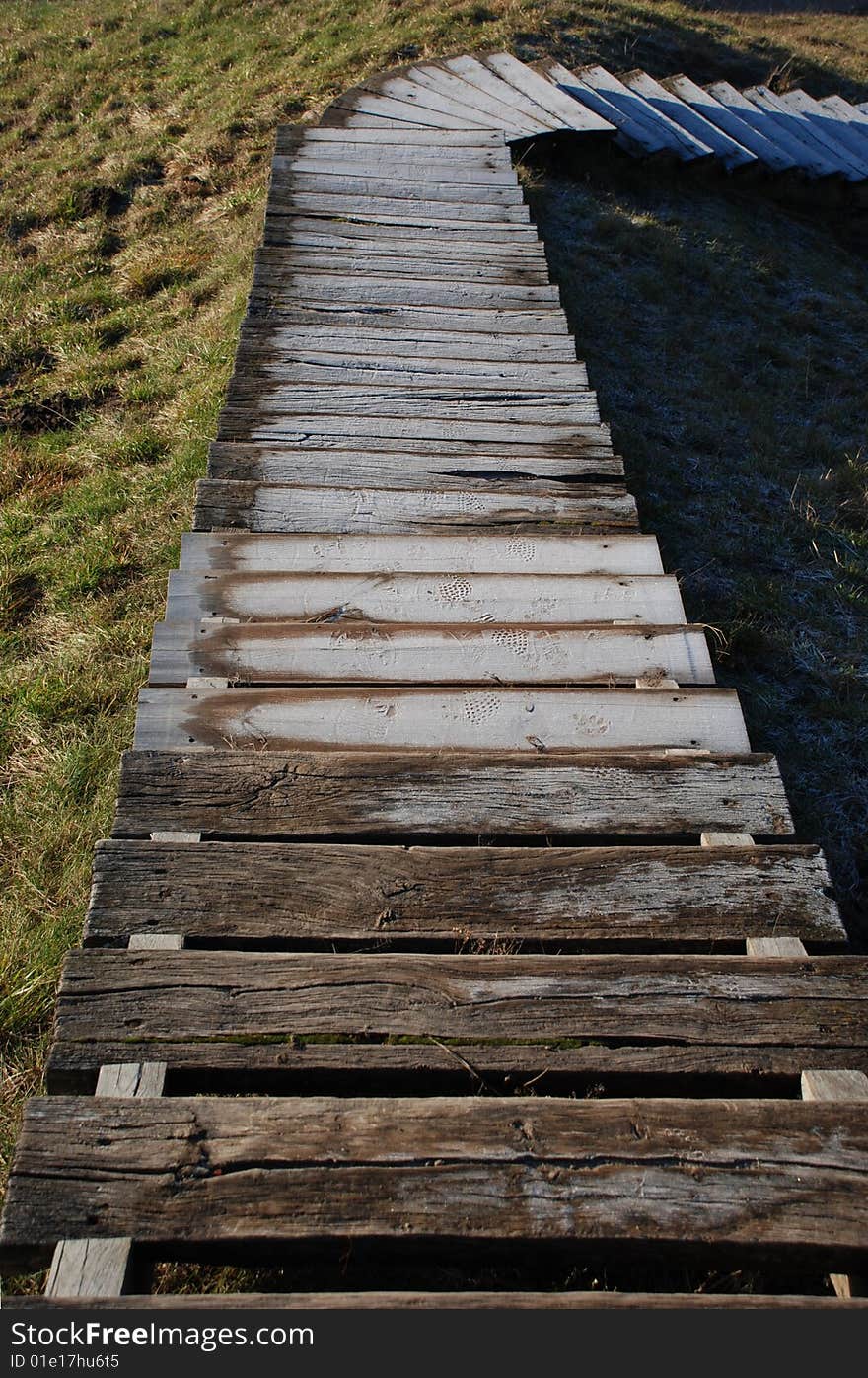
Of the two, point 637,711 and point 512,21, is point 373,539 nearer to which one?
point 637,711

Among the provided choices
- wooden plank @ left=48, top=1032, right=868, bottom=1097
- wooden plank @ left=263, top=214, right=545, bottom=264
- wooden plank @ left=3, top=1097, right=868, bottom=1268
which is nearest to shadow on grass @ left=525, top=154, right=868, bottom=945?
wooden plank @ left=263, top=214, right=545, bottom=264

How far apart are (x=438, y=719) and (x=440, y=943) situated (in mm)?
897

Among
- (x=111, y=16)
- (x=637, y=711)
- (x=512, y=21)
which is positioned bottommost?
(x=637, y=711)

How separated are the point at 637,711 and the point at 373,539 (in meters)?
1.43

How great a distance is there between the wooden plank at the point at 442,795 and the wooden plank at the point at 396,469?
1811 millimetres

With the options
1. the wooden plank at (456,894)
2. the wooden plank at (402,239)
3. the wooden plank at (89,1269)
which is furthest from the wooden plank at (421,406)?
the wooden plank at (89,1269)

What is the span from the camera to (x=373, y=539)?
4125 millimetres

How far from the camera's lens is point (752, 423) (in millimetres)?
6418

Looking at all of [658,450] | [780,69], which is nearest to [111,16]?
[780,69]

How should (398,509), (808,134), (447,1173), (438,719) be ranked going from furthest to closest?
(808,134) → (398,509) → (438,719) → (447,1173)

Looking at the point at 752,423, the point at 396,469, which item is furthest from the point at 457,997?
the point at 752,423

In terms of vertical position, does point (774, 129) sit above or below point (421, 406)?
above

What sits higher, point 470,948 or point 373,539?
point 373,539

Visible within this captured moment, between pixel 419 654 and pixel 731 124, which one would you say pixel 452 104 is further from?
pixel 419 654
